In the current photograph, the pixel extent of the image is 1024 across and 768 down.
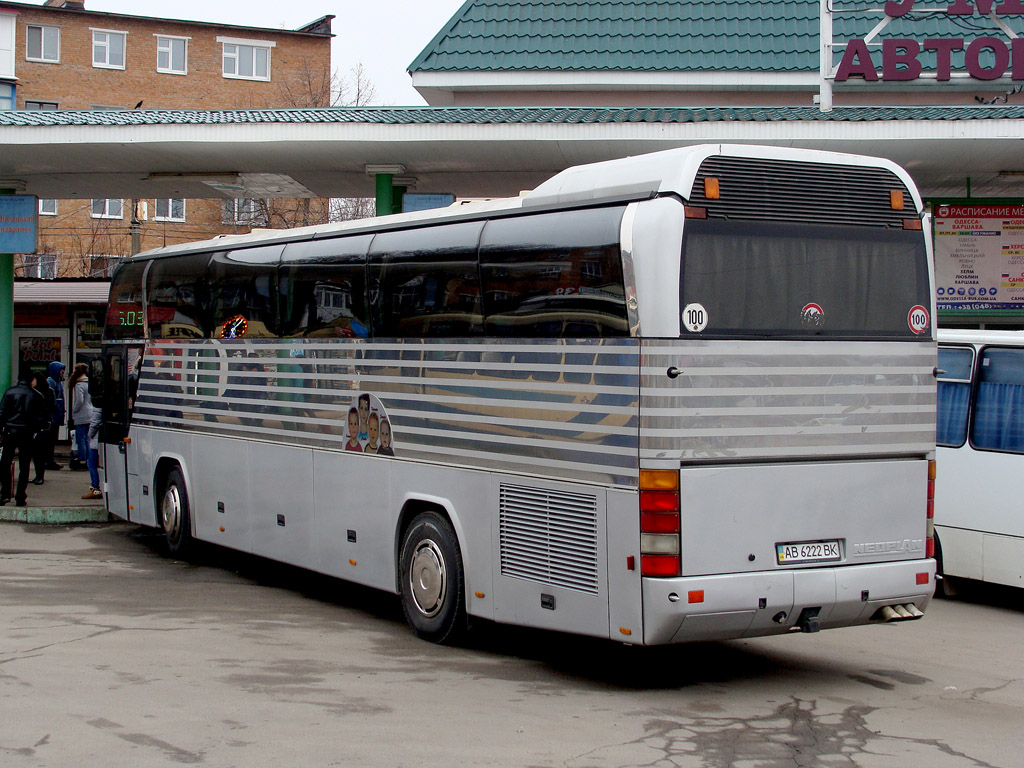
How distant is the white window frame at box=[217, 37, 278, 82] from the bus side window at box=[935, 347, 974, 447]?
52403 mm

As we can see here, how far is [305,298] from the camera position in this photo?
11242 millimetres

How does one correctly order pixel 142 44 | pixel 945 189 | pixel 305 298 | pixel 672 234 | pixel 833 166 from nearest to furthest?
pixel 672 234, pixel 833 166, pixel 305 298, pixel 945 189, pixel 142 44

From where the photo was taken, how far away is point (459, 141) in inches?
644

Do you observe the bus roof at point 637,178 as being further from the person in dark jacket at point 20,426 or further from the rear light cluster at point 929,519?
the person in dark jacket at point 20,426

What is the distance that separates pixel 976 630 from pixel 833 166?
4.67 metres

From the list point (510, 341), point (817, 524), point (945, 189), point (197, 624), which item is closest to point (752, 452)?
point (817, 524)

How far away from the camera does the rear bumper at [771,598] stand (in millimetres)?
7375

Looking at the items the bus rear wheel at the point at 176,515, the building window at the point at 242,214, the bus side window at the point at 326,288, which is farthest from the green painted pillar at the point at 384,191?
the building window at the point at 242,214

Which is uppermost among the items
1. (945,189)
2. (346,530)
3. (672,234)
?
(945,189)

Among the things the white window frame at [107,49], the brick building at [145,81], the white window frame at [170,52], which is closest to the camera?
the brick building at [145,81]

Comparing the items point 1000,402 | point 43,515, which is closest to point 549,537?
point 1000,402

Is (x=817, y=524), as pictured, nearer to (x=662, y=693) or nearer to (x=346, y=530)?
(x=662, y=693)

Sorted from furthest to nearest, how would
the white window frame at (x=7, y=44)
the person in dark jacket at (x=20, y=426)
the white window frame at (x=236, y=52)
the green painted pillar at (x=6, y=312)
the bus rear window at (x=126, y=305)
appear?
the white window frame at (x=236, y=52), the white window frame at (x=7, y=44), the green painted pillar at (x=6, y=312), the person in dark jacket at (x=20, y=426), the bus rear window at (x=126, y=305)

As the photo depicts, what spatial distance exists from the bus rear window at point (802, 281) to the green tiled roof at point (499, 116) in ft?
25.1
